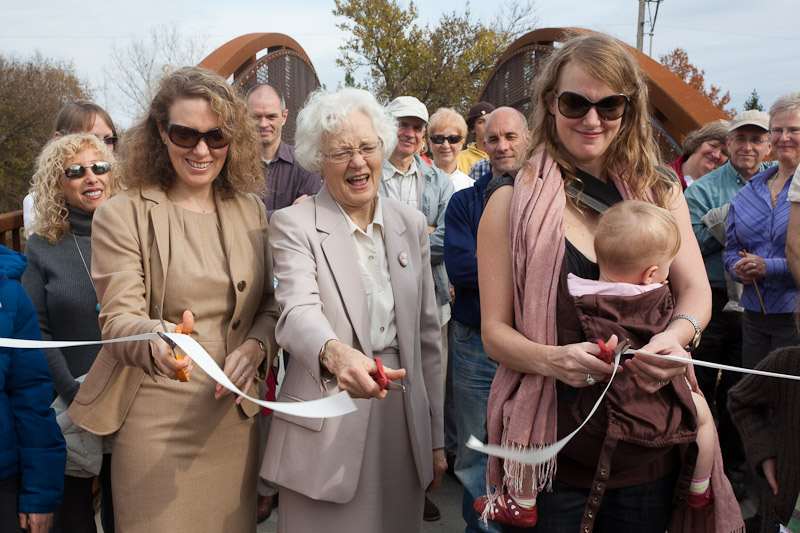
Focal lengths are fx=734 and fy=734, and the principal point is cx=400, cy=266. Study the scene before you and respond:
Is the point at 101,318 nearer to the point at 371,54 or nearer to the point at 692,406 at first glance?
the point at 692,406

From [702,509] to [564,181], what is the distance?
104 centimetres

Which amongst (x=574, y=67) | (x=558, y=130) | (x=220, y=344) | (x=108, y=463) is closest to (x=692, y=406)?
(x=558, y=130)

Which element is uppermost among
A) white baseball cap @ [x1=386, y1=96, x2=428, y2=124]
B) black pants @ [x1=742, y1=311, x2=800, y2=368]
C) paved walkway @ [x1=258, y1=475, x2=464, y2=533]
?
white baseball cap @ [x1=386, y1=96, x2=428, y2=124]

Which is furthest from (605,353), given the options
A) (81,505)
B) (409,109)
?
(409,109)

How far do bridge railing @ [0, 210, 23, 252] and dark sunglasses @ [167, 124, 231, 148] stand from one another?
6.99 ft

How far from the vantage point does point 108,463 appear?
2.91 m

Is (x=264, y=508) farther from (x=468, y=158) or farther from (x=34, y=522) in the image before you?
(x=468, y=158)

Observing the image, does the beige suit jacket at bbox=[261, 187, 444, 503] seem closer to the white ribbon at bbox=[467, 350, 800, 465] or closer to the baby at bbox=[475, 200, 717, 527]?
the white ribbon at bbox=[467, 350, 800, 465]

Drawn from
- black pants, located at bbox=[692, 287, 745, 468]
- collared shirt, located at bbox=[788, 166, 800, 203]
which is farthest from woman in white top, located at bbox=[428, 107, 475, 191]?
collared shirt, located at bbox=[788, 166, 800, 203]

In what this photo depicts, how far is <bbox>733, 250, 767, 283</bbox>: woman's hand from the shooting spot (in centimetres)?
414

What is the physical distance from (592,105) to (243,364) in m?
1.42

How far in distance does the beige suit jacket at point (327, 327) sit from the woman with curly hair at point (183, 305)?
0.58 ft

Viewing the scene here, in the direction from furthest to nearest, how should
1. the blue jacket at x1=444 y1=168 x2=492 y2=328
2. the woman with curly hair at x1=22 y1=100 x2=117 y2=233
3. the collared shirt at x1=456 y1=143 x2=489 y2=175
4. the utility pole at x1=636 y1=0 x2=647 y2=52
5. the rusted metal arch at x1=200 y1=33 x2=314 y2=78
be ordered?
the utility pole at x1=636 y1=0 x2=647 y2=52 → the rusted metal arch at x1=200 y1=33 x2=314 y2=78 → the collared shirt at x1=456 y1=143 x2=489 y2=175 → the woman with curly hair at x1=22 y1=100 x2=117 y2=233 → the blue jacket at x1=444 y1=168 x2=492 y2=328

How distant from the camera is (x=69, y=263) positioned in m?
3.21
